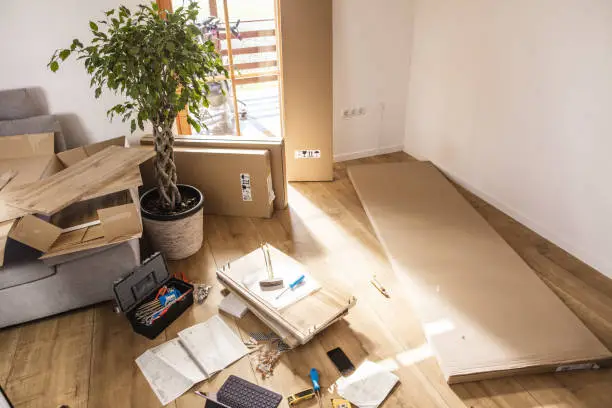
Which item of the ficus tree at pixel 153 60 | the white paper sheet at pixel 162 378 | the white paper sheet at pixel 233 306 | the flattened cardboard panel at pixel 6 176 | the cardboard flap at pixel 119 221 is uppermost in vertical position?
the ficus tree at pixel 153 60

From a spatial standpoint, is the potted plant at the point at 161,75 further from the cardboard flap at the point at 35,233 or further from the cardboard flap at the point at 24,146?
the cardboard flap at the point at 24,146

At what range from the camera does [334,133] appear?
359cm

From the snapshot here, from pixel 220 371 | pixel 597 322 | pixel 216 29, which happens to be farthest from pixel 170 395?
pixel 216 29

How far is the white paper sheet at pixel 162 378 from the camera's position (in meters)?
1.76

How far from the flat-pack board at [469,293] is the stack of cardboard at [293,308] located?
0.43 meters

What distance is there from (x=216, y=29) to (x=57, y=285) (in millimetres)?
1974

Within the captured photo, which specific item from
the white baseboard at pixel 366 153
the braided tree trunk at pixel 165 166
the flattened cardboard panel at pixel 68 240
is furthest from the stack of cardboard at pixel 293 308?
the white baseboard at pixel 366 153

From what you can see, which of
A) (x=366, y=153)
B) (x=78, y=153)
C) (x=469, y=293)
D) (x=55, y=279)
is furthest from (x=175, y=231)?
(x=366, y=153)

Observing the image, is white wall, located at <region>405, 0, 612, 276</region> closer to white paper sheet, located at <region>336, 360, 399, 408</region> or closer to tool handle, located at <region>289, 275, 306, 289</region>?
white paper sheet, located at <region>336, 360, 399, 408</region>

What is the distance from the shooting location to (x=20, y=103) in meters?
2.69

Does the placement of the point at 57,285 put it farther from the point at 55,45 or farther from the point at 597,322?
Result: the point at 597,322

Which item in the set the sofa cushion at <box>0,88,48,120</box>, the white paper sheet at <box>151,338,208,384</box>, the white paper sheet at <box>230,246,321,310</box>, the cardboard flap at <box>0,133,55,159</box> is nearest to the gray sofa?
the white paper sheet at <box>151,338,208,384</box>

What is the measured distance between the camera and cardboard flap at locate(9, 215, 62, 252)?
1.84 meters

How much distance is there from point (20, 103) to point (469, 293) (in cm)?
286
